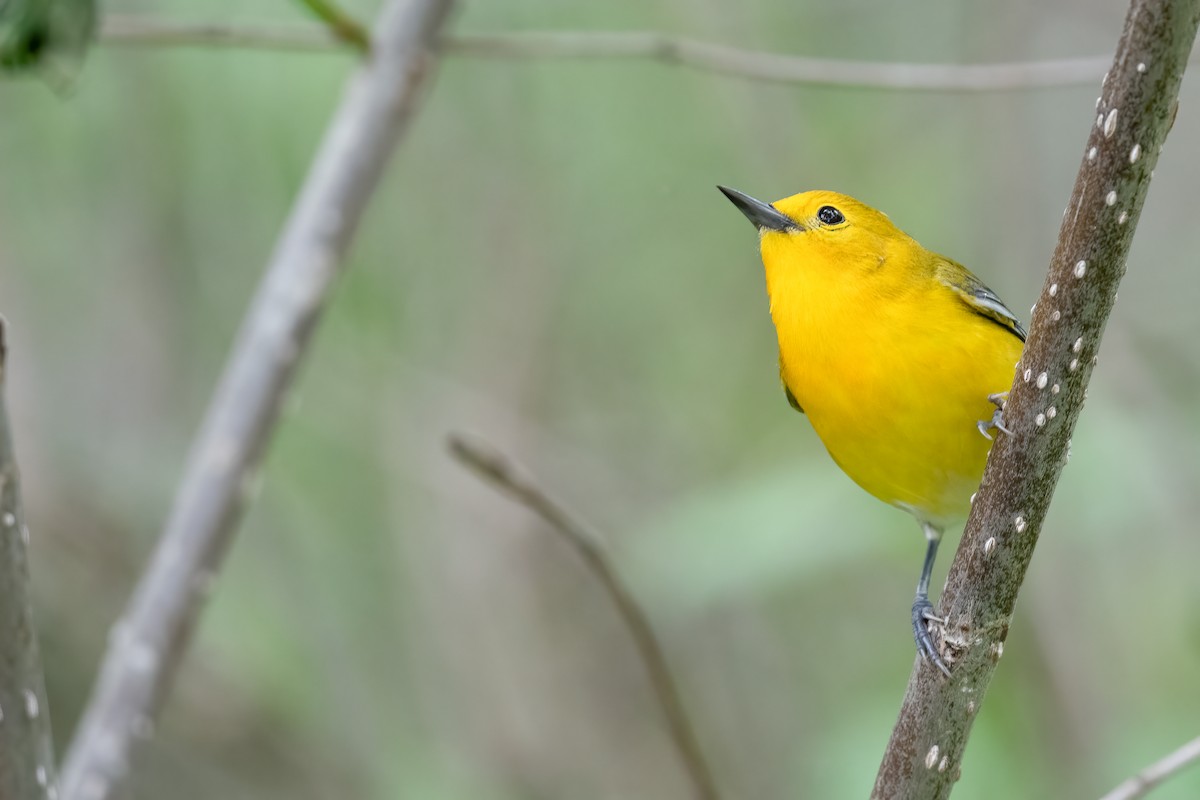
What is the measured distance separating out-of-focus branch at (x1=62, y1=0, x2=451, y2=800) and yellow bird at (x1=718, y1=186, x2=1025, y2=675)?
108 cm

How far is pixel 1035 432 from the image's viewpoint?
1908 mm

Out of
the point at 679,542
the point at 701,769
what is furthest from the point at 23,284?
the point at 701,769

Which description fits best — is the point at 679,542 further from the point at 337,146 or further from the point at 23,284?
the point at 23,284

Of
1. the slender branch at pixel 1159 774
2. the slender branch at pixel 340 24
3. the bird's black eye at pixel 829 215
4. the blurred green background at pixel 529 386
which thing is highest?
the slender branch at pixel 340 24

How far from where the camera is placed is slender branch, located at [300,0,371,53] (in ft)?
11.3

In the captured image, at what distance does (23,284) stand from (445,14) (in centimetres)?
299

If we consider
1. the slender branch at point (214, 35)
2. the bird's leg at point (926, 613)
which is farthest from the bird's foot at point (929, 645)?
the slender branch at point (214, 35)

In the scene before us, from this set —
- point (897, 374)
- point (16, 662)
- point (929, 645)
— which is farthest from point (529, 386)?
point (16, 662)

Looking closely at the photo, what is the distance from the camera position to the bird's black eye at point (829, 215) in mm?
3629

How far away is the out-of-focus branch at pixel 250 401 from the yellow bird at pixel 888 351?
1078 mm

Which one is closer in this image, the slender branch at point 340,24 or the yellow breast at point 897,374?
the yellow breast at point 897,374

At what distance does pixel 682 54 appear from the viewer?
372 cm

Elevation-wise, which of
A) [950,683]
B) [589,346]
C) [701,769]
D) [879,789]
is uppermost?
[950,683]

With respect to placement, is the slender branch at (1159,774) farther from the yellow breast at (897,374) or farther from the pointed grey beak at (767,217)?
the pointed grey beak at (767,217)
